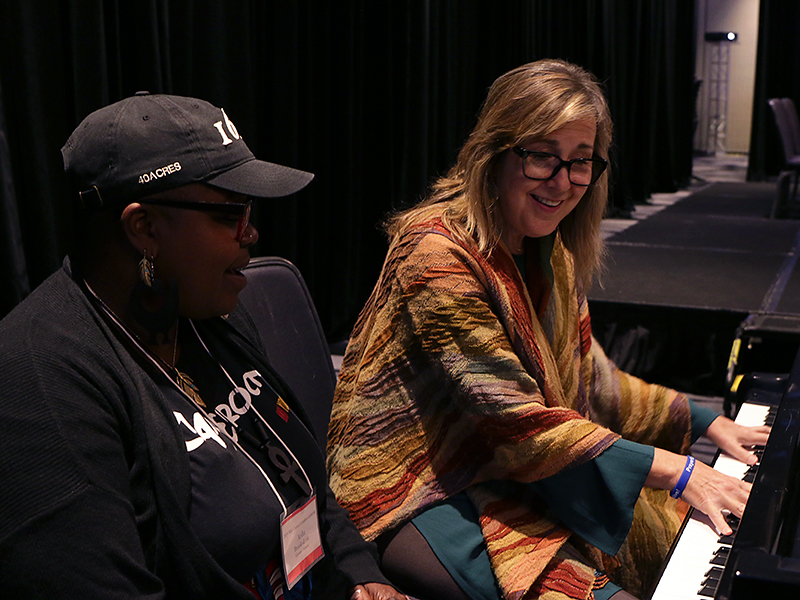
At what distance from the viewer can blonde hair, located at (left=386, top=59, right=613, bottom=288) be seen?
56.8 inches

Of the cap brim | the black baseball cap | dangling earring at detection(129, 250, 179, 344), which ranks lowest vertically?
dangling earring at detection(129, 250, 179, 344)

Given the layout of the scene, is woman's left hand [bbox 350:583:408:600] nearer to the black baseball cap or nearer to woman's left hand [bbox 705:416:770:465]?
the black baseball cap

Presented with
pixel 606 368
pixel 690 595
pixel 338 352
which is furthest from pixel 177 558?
pixel 338 352

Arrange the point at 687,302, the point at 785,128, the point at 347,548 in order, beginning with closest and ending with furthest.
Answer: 1. the point at 347,548
2. the point at 687,302
3. the point at 785,128

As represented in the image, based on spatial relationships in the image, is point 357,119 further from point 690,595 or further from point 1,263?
point 690,595

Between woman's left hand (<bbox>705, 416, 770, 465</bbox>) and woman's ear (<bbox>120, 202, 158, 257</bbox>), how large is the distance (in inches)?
42.9

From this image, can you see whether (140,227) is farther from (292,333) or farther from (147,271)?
(292,333)

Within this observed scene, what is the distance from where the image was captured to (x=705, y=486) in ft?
4.27

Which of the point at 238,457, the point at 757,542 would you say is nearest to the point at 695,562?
the point at 757,542

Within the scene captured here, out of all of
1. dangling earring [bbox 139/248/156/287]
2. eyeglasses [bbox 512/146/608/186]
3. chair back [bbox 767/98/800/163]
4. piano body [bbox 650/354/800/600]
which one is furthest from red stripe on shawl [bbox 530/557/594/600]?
chair back [bbox 767/98/800/163]

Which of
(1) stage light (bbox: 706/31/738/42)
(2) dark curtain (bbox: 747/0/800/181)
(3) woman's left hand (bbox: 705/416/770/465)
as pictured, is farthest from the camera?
(1) stage light (bbox: 706/31/738/42)

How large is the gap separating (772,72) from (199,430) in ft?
38.5

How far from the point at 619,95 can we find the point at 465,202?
717 cm

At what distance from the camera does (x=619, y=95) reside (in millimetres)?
8172
